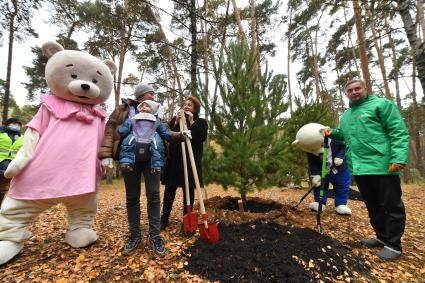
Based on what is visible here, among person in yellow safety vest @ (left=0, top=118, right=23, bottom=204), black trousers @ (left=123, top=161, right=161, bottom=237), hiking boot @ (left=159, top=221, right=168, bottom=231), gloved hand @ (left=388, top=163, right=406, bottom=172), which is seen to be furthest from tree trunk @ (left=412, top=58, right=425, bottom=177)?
person in yellow safety vest @ (left=0, top=118, right=23, bottom=204)

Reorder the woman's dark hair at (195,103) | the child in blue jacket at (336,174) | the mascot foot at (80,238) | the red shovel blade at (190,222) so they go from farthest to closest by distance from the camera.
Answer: the child in blue jacket at (336,174), the woman's dark hair at (195,103), the red shovel blade at (190,222), the mascot foot at (80,238)

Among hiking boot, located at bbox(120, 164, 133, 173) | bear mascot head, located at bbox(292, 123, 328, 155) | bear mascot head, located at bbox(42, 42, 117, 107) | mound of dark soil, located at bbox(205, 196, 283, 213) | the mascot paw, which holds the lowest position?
mound of dark soil, located at bbox(205, 196, 283, 213)

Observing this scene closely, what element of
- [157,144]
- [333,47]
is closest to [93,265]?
[157,144]

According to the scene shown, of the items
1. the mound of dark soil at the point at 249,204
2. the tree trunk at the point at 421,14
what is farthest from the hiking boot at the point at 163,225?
the tree trunk at the point at 421,14

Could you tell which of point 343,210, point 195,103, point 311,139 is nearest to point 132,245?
point 195,103

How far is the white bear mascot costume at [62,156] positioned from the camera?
2326 mm

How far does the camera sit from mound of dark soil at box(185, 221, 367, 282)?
2.14 metres

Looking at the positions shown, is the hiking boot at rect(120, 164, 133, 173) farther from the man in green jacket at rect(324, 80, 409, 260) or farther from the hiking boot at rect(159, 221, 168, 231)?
the man in green jacket at rect(324, 80, 409, 260)

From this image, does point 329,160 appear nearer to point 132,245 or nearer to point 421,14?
point 132,245

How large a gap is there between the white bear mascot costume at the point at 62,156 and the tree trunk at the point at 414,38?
19.1 ft

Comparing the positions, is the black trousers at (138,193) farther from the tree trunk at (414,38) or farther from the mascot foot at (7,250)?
→ the tree trunk at (414,38)

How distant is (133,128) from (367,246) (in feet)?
10.00

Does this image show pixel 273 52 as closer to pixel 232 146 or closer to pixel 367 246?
pixel 232 146

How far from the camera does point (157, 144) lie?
2.54 metres
